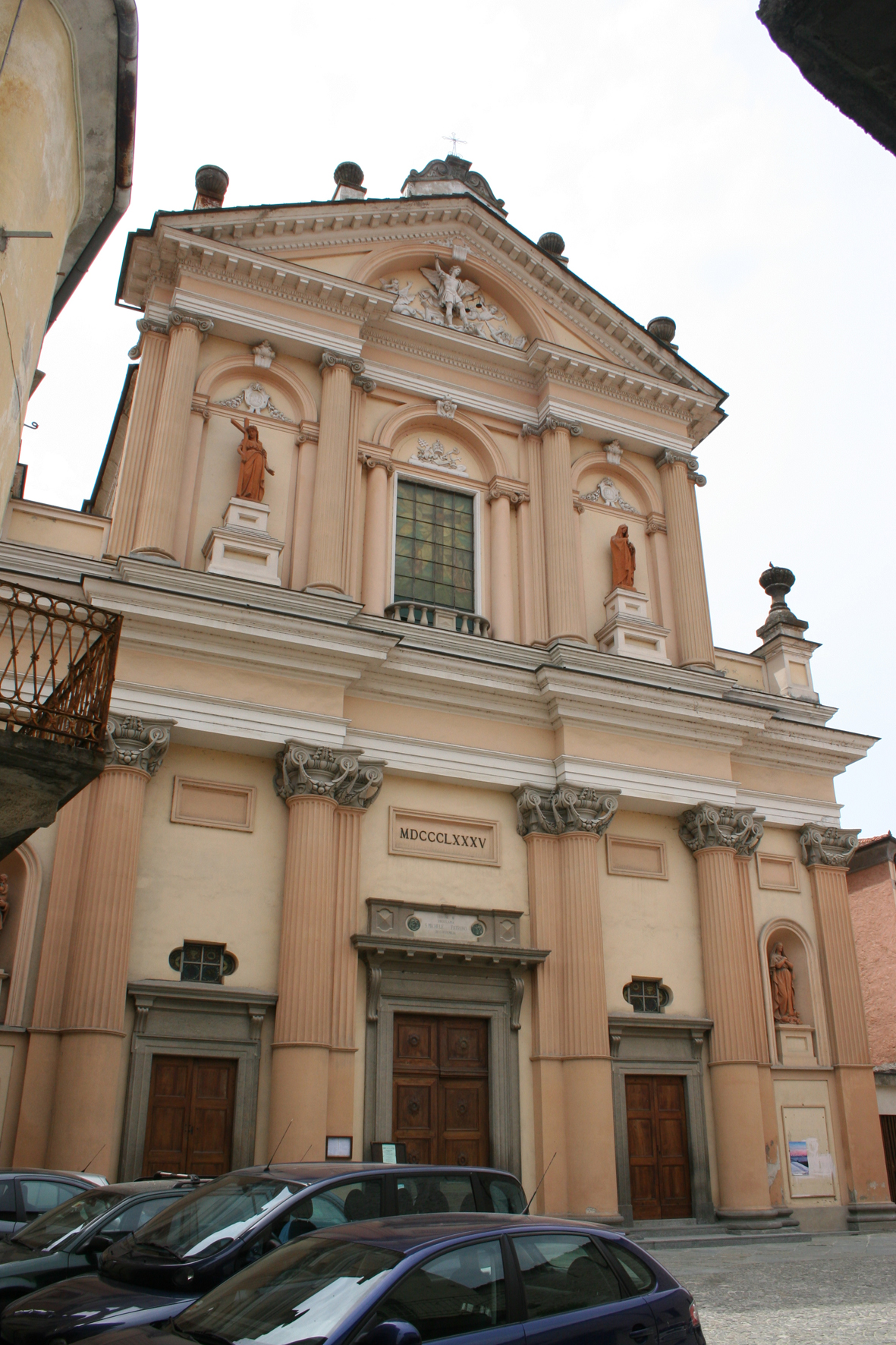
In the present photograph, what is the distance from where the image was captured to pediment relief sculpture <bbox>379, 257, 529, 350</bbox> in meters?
19.6

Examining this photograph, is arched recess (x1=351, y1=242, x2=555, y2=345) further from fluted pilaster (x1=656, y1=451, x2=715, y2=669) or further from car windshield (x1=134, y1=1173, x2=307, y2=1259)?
car windshield (x1=134, y1=1173, x2=307, y2=1259)

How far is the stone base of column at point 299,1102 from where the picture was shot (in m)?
12.9

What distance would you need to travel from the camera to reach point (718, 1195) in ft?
51.4

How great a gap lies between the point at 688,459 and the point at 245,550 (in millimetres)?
9313

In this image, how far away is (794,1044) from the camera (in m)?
17.4

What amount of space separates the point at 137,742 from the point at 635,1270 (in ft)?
32.6

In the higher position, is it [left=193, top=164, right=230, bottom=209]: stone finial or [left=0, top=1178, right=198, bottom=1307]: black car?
[left=193, top=164, right=230, bottom=209]: stone finial

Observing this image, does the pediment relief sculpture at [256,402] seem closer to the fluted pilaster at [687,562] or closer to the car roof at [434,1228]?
the fluted pilaster at [687,562]

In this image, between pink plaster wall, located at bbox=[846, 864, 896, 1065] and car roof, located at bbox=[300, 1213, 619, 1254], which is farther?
pink plaster wall, located at bbox=[846, 864, 896, 1065]

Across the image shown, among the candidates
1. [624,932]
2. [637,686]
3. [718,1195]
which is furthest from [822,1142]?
[637,686]

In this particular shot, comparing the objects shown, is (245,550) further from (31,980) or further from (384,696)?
(31,980)

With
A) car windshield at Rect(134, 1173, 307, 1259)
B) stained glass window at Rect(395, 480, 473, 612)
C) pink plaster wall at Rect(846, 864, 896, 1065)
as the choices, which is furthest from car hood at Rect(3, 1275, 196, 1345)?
pink plaster wall at Rect(846, 864, 896, 1065)

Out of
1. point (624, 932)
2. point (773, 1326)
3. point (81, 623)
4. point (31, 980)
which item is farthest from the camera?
point (624, 932)

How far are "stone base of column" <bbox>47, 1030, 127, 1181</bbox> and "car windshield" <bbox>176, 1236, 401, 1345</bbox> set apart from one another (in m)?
7.80
